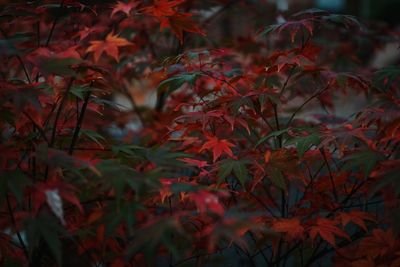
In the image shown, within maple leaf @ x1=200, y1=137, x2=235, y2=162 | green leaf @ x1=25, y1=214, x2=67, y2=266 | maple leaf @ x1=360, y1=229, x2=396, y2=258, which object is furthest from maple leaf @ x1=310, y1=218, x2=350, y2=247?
green leaf @ x1=25, y1=214, x2=67, y2=266

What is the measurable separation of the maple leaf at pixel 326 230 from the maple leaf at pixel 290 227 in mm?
45

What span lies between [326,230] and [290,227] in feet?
0.42

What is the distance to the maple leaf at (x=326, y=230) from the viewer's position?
1.78 metres

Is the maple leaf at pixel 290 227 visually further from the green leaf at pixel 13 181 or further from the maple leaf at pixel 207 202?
the green leaf at pixel 13 181

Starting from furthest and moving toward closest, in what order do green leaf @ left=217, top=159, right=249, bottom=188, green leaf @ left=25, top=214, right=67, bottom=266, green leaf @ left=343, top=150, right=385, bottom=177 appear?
green leaf @ left=217, top=159, right=249, bottom=188
green leaf @ left=343, top=150, right=385, bottom=177
green leaf @ left=25, top=214, right=67, bottom=266

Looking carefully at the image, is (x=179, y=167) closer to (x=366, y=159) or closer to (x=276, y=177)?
(x=276, y=177)

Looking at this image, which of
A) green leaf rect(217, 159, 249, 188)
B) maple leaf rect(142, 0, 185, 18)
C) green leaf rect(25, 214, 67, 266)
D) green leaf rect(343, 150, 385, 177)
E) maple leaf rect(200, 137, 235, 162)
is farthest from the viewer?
maple leaf rect(142, 0, 185, 18)

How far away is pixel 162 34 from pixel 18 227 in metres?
2.02

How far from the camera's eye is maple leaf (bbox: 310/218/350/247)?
178cm

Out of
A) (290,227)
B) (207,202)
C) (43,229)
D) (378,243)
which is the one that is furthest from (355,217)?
(43,229)

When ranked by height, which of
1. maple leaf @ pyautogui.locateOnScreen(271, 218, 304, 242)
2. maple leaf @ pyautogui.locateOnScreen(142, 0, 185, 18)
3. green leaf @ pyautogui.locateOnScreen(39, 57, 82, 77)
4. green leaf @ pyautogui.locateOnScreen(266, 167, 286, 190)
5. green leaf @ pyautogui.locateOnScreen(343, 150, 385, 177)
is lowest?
maple leaf @ pyautogui.locateOnScreen(271, 218, 304, 242)

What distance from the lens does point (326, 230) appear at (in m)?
1.81

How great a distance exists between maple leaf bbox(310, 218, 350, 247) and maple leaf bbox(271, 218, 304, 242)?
5 cm

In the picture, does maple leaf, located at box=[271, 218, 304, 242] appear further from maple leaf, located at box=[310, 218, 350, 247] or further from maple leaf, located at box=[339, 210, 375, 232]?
maple leaf, located at box=[339, 210, 375, 232]
